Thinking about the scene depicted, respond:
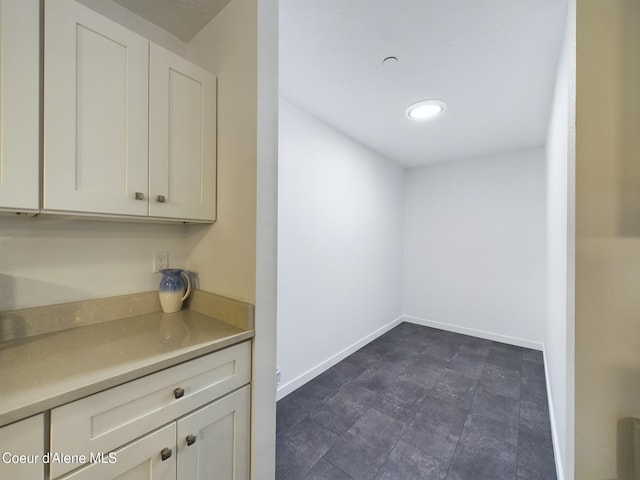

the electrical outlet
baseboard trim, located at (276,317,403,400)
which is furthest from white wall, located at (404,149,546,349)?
the electrical outlet

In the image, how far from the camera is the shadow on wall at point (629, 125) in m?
0.82

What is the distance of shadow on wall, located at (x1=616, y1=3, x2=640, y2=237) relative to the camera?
815mm

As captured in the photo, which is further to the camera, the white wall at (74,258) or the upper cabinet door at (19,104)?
the white wall at (74,258)

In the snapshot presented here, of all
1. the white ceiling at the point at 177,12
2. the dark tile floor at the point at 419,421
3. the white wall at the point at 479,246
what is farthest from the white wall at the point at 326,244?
the white ceiling at the point at 177,12

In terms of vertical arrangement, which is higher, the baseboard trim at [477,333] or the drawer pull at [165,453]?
the drawer pull at [165,453]

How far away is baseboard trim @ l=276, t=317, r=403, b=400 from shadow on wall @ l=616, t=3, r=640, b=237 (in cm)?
217

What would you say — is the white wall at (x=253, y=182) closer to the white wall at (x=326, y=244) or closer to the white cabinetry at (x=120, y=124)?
the white cabinetry at (x=120, y=124)

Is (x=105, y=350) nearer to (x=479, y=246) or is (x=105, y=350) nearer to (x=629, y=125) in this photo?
(x=629, y=125)

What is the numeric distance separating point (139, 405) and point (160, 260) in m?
0.82

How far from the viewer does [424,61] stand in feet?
5.22

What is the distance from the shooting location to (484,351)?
9.68ft

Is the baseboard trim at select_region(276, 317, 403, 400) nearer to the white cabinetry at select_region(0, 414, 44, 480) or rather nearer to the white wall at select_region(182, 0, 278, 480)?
the white wall at select_region(182, 0, 278, 480)

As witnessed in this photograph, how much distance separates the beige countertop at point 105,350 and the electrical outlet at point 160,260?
0.21 meters

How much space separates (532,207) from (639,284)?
2693 millimetres
